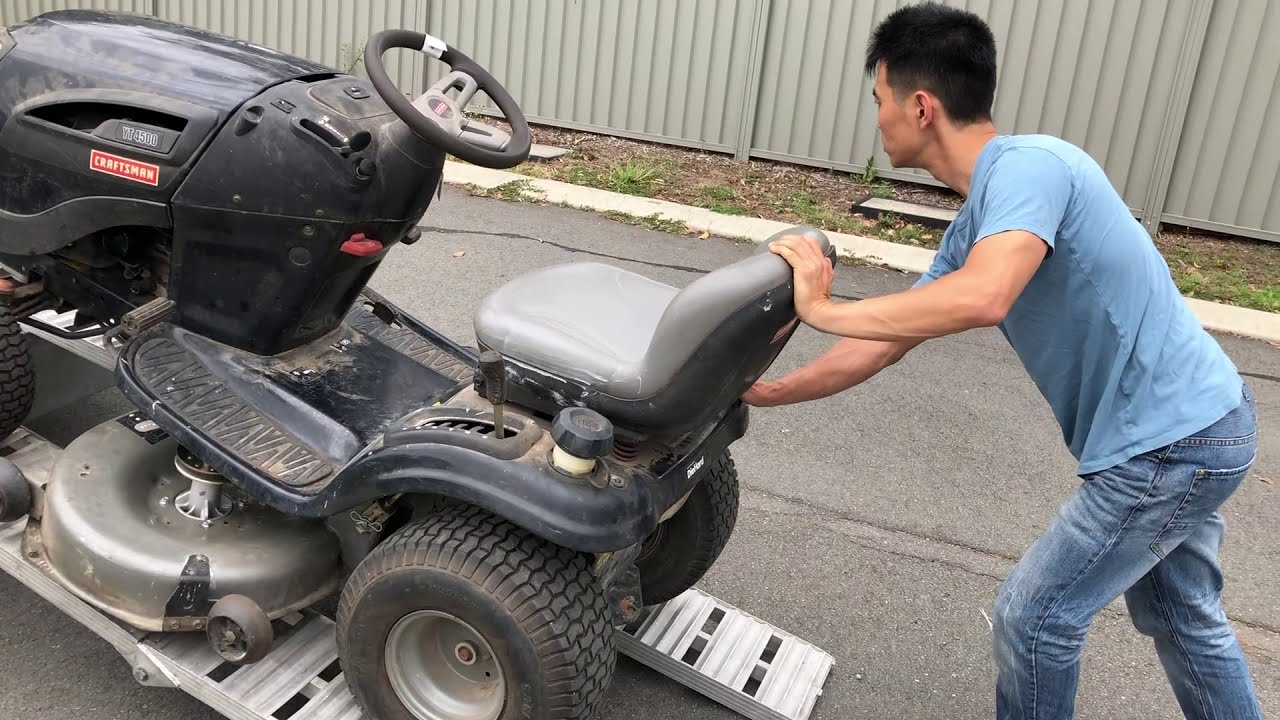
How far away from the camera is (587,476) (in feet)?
7.61

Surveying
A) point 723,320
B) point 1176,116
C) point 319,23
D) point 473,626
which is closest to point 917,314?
point 723,320

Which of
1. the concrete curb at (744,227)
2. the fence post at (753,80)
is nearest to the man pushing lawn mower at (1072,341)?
the concrete curb at (744,227)

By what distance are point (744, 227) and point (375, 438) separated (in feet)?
16.6

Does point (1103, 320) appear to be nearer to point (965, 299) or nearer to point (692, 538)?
point (965, 299)

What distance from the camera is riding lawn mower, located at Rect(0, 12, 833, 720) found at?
7.62 ft

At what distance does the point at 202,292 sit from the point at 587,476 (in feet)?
3.99

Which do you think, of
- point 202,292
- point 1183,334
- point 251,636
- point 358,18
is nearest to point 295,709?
point 251,636

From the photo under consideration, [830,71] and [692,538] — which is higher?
[830,71]

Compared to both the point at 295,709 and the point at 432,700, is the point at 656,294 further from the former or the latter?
the point at 295,709

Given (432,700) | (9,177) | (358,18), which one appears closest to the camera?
(432,700)

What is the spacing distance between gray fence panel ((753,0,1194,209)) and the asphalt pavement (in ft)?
8.28

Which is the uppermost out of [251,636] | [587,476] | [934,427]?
[587,476]

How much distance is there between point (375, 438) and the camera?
107 inches

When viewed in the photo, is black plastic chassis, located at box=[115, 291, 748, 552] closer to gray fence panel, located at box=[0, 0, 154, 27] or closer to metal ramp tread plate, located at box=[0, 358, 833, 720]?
metal ramp tread plate, located at box=[0, 358, 833, 720]
